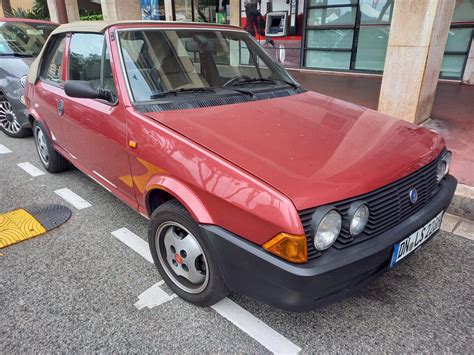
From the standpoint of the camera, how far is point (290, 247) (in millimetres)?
1587

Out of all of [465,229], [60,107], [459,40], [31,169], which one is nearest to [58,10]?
[31,169]

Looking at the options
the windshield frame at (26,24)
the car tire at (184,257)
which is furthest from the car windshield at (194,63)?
the windshield frame at (26,24)

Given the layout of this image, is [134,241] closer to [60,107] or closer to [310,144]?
[60,107]

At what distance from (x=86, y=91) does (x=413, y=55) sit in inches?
166

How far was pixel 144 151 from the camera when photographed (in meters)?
2.25

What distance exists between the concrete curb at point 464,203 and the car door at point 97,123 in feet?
9.72

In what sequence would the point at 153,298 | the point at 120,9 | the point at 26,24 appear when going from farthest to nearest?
the point at 120,9, the point at 26,24, the point at 153,298

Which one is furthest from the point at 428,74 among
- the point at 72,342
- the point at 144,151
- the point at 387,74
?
the point at 72,342

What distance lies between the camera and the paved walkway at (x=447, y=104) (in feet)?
13.3

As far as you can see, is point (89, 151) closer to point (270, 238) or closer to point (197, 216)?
point (197, 216)

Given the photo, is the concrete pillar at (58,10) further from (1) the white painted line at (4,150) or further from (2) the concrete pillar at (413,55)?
(2) the concrete pillar at (413,55)

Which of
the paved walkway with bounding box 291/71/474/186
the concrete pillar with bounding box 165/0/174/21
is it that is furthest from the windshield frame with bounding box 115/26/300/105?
the concrete pillar with bounding box 165/0/174/21

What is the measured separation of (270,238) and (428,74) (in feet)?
14.4

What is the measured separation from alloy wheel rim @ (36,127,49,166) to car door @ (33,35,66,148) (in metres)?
0.30
